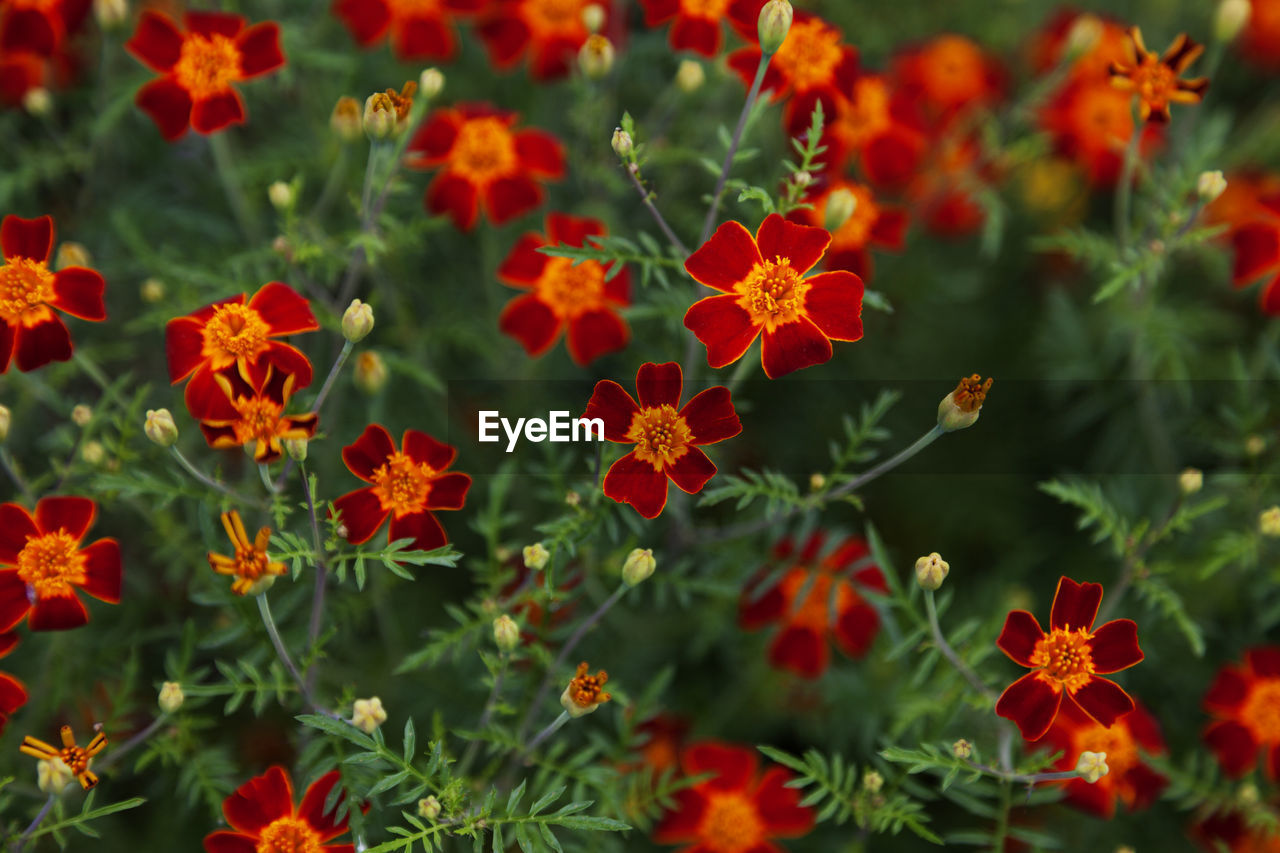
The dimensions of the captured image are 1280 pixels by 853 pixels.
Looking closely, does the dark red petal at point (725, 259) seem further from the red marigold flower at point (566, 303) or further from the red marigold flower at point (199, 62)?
the red marigold flower at point (199, 62)

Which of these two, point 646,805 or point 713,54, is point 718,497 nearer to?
point 646,805

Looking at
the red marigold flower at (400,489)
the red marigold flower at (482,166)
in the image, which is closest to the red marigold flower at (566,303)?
the red marigold flower at (482,166)

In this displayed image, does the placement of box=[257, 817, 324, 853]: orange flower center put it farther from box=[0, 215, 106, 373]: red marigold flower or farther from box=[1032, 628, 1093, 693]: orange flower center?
box=[1032, 628, 1093, 693]: orange flower center

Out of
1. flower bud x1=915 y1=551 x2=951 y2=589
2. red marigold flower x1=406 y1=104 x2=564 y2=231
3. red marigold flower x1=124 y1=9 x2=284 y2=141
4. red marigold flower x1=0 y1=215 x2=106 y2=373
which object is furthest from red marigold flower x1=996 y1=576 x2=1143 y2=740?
red marigold flower x1=124 y1=9 x2=284 y2=141

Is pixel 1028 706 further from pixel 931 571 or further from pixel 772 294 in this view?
pixel 772 294

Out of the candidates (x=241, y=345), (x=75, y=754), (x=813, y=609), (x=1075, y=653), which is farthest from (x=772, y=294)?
(x=75, y=754)

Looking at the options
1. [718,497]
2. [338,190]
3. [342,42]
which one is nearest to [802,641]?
[718,497]
